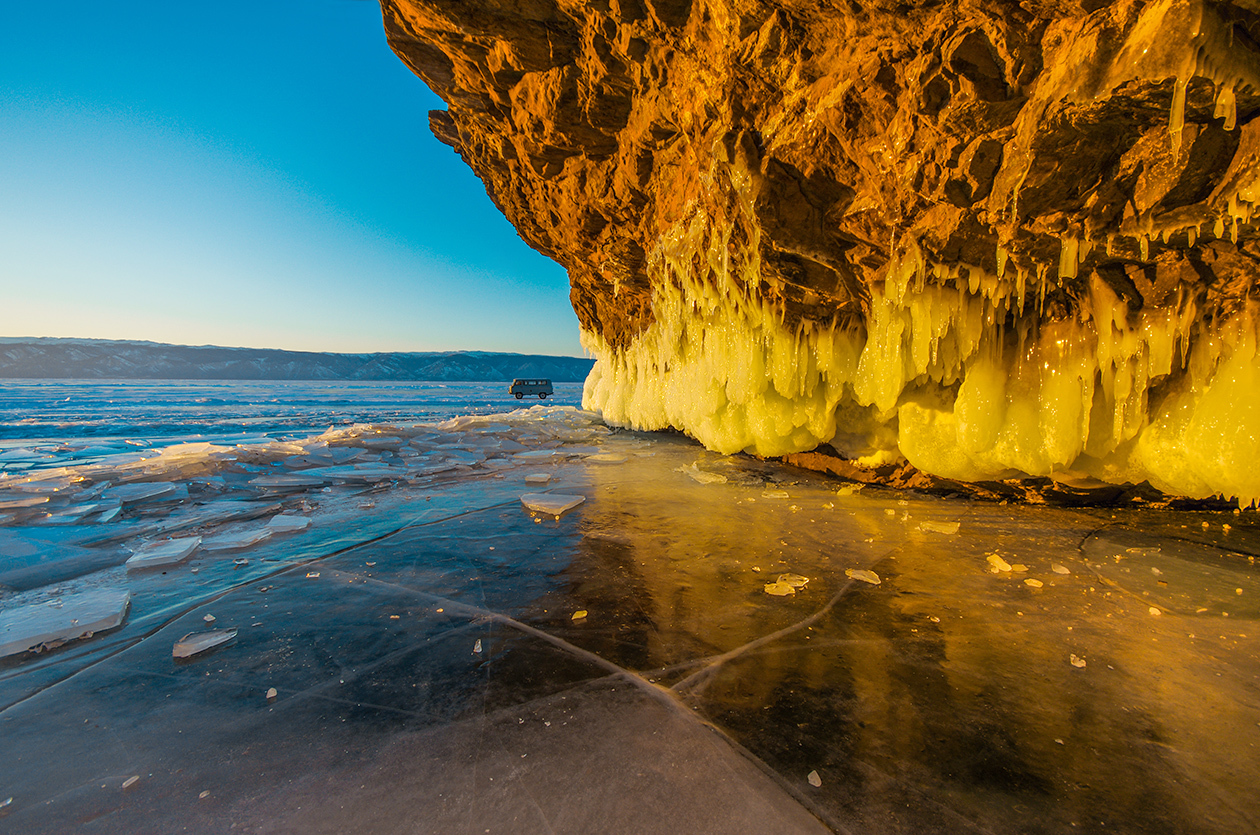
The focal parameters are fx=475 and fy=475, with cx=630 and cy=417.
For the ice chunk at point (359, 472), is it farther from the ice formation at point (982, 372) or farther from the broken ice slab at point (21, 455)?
the broken ice slab at point (21, 455)

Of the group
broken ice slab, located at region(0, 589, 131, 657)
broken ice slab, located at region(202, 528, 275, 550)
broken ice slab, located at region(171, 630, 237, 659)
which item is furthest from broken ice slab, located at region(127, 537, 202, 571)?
broken ice slab, located at region(171, 630, 237, 659)

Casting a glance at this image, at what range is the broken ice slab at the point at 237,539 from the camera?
9.92 feet

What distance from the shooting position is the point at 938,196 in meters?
3.18

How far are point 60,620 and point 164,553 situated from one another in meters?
0.83

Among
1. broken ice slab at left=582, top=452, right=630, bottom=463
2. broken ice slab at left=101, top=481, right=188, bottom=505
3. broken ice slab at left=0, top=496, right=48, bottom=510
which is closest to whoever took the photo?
broken ice slab at left=0, top=496, right=48, bottom=510

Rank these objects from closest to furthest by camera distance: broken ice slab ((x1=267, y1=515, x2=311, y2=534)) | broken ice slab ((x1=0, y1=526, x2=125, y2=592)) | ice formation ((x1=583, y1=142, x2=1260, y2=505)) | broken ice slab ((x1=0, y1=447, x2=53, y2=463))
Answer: broken ice slab ((x1=0, y1=526, x2=125, y2=592)) < ice formation ((x1=583, y1=142, x2=1260, y2=505)) < broken ice slab ((x1=267, y1=515, x2=311, y2=534)) < broken ice slab ((x1=0, y1=447, x2=53, y2=463))

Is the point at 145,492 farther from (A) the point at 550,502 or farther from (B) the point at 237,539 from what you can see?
(A) the point at 550,502

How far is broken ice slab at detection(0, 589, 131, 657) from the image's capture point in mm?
1889

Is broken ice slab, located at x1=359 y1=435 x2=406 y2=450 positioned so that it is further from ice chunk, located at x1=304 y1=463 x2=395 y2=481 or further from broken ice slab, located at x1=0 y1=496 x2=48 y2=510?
broken ice slab, located at x1=0 y1=496 x2=48 y2=510

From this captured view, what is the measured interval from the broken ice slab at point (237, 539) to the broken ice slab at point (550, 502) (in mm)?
1828

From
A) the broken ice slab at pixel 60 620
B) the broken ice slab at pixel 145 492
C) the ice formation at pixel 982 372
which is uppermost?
the ice formation at pixel 982 372

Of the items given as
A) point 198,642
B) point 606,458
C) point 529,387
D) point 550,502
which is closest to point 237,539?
point 198,642

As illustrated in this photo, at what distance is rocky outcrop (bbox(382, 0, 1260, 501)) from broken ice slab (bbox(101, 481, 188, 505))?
197 inches

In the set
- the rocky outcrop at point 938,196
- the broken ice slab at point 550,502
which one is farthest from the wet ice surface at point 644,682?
the rocky outcrop at point 938,196
